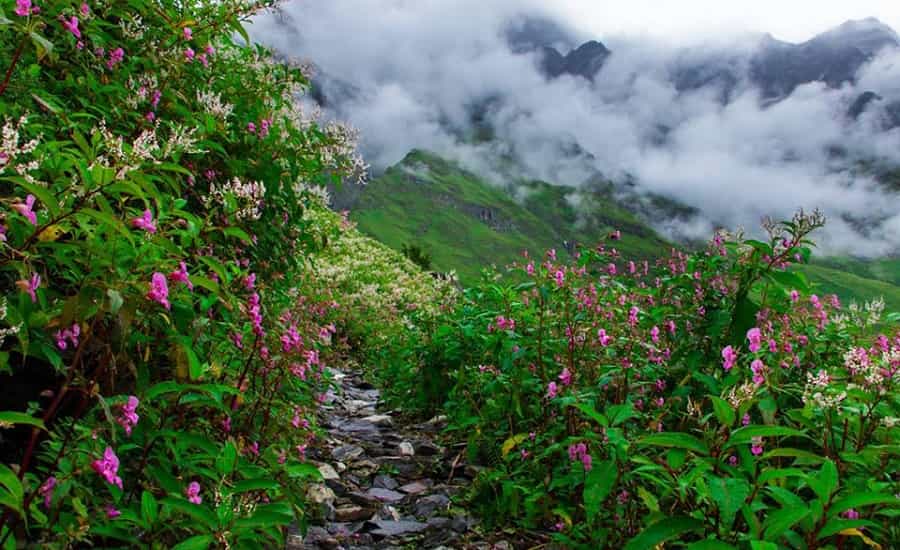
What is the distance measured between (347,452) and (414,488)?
4.09ft

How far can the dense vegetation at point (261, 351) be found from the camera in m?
2.56

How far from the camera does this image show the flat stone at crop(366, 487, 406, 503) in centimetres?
561

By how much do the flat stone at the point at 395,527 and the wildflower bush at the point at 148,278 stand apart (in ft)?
3.01

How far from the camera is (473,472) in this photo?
610 cm

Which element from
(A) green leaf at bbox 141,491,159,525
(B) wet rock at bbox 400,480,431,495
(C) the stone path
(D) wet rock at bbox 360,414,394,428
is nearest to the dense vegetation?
(A) green leaf at bbox 141,491,159,525

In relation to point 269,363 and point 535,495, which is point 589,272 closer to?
point 535,495

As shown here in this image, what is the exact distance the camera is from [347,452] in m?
6.86

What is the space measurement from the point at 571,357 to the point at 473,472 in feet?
5.91

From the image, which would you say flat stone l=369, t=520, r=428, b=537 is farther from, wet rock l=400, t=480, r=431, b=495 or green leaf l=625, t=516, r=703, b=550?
green leaf l=625, t=516, r=703, b=550

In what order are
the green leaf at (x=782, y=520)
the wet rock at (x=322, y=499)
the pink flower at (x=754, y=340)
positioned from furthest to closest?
the wet rock at (x=322, y=499) < the pink flower at (x=754, y=340) < the green leaf at (x=782, y=520)

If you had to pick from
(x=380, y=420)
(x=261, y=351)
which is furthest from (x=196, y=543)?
(x=380, y=420)

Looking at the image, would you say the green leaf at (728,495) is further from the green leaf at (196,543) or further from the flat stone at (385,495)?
the flat stone at (385,495)

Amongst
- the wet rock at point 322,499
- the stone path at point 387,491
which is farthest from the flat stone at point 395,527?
the wet rock at point 322,499

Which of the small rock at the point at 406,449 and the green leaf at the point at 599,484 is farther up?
the green leaf at the point at 599,484
